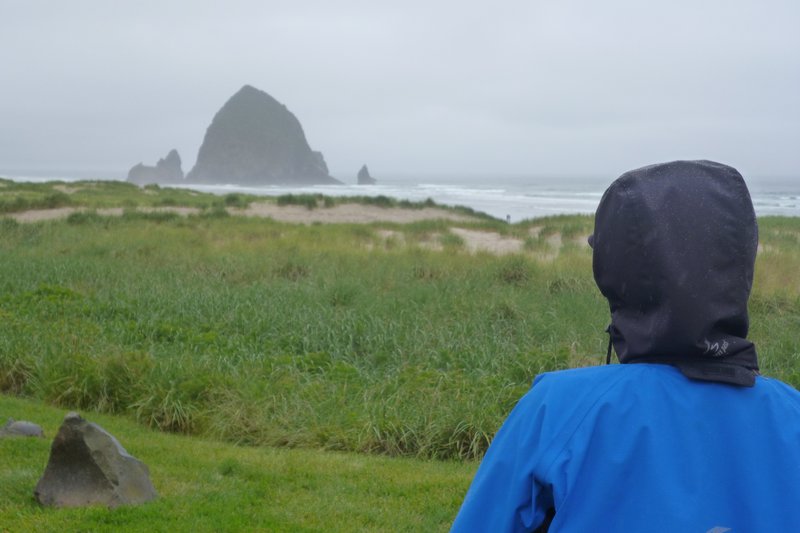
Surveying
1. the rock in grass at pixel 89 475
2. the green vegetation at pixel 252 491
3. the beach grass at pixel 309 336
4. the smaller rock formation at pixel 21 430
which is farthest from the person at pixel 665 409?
the smaller rock formation at pixel 21 430

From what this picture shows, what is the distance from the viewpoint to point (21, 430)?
5723mm

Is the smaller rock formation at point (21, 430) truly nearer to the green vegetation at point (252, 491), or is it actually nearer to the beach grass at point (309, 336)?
the green vegetation at point (252, 491)

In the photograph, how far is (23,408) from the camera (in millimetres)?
6738

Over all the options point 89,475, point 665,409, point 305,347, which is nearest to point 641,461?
point 665,409

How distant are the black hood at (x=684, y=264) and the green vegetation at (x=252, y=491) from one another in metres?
3.21

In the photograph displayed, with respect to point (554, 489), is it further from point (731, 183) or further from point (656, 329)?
point (731, 183)

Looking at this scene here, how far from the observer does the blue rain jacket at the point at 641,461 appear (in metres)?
1.47

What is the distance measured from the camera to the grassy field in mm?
6086

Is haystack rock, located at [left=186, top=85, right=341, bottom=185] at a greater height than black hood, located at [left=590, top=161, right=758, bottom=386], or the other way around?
haystack rock, located at [left=186, top=85, right=341, bottom=185]

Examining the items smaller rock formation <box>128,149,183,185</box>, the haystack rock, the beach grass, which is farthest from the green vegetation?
smaller rock formation <box>128,149,183,185</box>

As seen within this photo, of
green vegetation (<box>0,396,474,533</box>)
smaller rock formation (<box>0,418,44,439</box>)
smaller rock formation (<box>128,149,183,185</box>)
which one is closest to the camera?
green vegetation (<box>0,396,474,533</box>)

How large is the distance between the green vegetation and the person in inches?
125

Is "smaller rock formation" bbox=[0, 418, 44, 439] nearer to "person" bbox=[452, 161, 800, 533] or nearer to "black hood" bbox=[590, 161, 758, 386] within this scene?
"person" bbox=[452, 161, 800, 533]

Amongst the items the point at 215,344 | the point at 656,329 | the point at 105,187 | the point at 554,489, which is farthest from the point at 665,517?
the point at 105,187
